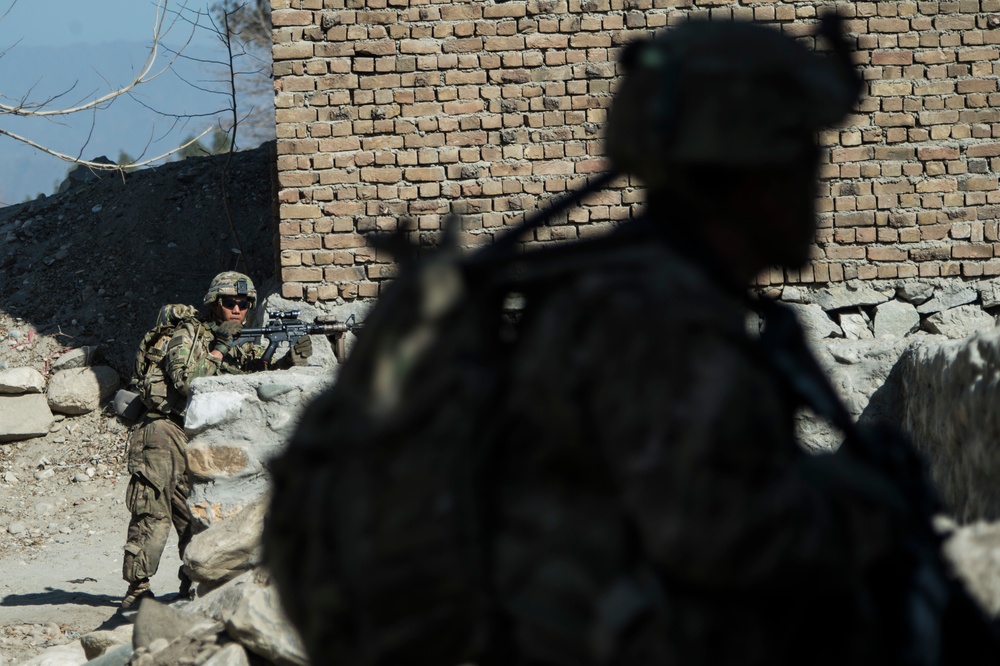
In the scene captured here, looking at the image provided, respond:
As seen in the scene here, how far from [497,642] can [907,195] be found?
525 cm

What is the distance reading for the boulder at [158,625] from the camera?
15.0 feet

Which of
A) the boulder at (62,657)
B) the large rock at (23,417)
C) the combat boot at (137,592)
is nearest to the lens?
the boulder at (62,657)

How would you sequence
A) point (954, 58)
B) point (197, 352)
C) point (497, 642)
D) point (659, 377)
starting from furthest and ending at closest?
point (197, 352)
point (954, 58)
point (497, 642)
point (659, 377)

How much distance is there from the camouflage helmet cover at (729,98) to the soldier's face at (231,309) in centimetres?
605

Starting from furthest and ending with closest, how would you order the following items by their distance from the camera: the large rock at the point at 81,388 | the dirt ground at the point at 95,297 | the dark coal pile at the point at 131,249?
the dark coal pile at the point at 131,249, the large rock at the point at 81,388, the dirt ground at the point at 95,297

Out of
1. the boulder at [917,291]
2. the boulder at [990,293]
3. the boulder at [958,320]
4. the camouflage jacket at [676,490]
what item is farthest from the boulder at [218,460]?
the camouflage jacket at [676,490]

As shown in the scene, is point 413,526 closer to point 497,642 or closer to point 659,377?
point 497,642

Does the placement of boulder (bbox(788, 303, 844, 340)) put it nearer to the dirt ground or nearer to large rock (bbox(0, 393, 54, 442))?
the dirt ground

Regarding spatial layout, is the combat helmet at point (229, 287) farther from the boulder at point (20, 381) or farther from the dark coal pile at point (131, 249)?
the boulder at point (20, 381)

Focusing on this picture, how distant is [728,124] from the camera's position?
127 centimetres

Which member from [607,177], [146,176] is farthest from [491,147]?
[146,176]

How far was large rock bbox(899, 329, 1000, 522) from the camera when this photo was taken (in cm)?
311

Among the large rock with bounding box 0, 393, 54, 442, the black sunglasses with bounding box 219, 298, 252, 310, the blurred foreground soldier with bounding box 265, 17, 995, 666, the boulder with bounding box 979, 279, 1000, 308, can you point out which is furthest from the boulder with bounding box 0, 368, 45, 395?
the blurred foreground soldier with bounding box 265, 17, 995, 666

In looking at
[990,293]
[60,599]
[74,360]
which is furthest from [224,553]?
[74,360]
